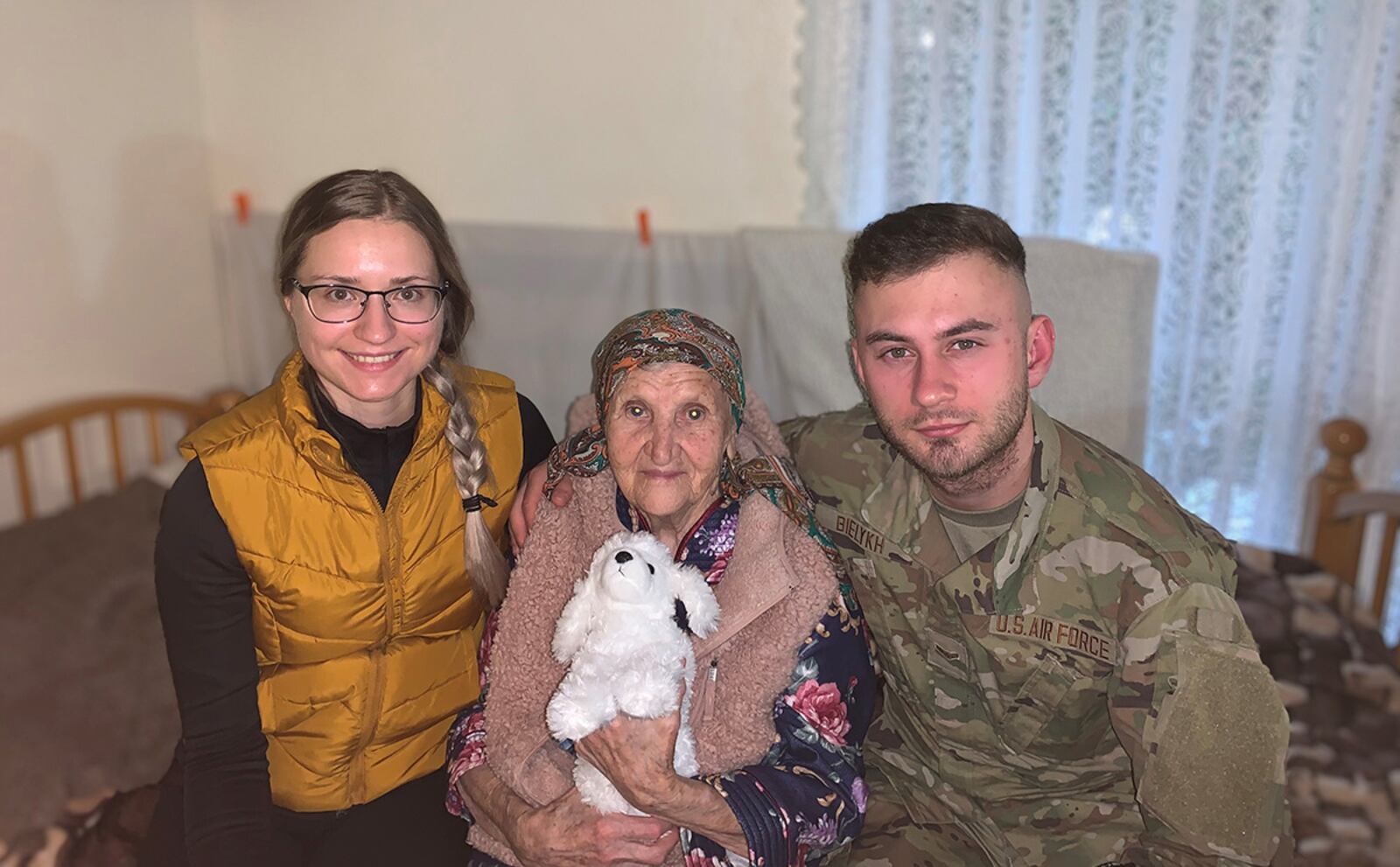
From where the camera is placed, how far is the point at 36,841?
1.83m

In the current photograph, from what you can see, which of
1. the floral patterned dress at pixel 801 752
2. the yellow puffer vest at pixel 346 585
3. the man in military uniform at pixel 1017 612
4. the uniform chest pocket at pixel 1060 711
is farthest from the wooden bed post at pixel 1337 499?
the yellow puffer vest at pixel 346 585

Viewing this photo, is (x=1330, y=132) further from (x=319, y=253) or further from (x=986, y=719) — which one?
(x=319, y=253)

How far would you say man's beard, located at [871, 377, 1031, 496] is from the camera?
1469 mm

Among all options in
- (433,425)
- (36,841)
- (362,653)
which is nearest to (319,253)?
(433,425)

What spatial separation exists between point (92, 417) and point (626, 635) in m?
2.51

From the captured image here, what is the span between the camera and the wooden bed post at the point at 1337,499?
8.20 ft

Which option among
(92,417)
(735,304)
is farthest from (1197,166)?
(92,417)

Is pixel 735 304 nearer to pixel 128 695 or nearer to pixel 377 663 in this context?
pixel 377 663

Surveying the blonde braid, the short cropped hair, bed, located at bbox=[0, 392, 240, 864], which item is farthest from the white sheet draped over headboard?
the short cropped hair

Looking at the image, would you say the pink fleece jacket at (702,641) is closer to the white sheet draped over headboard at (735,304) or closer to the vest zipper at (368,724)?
the vest zipper at (368,724)

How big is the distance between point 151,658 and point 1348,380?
3035 mm

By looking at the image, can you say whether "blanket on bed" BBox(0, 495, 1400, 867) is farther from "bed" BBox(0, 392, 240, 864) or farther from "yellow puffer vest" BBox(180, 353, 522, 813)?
"yellow puffer vest" BBox(180, 353, 522, 813)

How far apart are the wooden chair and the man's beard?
4.83ft

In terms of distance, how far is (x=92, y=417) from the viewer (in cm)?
308
